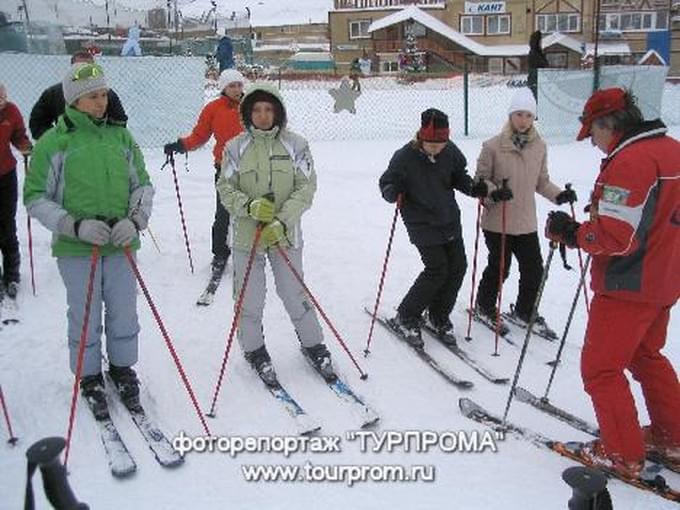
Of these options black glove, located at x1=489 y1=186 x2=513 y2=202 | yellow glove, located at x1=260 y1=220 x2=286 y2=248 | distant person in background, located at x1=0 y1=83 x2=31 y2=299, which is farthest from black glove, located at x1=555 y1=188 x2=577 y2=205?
distant person in background, located at x1=0 y1=83 x2=31 y2=299

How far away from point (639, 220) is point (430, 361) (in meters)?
1.95

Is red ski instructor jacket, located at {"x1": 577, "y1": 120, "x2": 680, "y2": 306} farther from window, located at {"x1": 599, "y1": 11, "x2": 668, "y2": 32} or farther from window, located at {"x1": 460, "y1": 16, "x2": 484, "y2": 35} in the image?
window, located at {"x1": 460, "y1": 16, "x2": 484, "y2": 35}

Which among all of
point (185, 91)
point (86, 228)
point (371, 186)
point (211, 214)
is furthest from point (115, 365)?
point (185, 91)

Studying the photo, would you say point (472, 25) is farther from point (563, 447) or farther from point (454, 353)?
point (563, 447)

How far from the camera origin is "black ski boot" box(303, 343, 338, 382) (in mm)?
4105

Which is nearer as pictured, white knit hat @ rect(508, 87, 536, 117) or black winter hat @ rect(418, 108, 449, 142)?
black winter hat @ rect(418, 108, 449, 142)

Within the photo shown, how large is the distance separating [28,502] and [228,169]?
2466 mm

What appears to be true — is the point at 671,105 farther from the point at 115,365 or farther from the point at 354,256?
the point at 115,365

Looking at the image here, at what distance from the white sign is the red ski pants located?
3470 cm

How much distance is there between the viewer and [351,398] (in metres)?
3.87

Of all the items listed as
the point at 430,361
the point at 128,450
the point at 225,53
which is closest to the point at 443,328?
the point at 430,361

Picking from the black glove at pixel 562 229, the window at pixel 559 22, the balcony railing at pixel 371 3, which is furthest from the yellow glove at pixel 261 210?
the balcony railing at pixel 371 3

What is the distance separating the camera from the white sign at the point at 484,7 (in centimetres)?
3444

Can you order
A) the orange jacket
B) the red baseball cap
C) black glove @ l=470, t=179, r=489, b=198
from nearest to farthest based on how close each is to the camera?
the red baseball cap < black glove @ l=470, t=179, r=489, b=198 < the orange jacket
